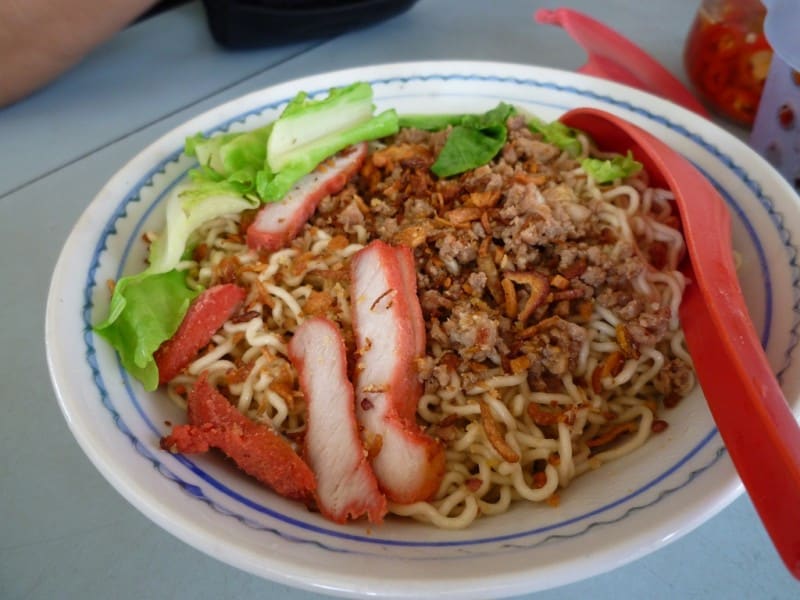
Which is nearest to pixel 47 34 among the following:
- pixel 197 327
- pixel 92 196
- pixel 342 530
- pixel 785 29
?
pixel 92 196

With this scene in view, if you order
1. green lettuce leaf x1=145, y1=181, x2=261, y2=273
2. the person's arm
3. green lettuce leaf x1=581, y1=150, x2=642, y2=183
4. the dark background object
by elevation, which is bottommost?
green lettuce leaf x1=581, y1=150, x2=642, y2=183

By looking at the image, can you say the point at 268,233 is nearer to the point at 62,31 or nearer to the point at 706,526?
the point at 706,526

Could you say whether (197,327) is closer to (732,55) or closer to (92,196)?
(92,196)

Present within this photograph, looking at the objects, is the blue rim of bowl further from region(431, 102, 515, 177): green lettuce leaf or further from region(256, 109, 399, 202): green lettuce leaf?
region(431, 102, 515, 177): green lettuce leaf

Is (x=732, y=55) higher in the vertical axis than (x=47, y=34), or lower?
lower

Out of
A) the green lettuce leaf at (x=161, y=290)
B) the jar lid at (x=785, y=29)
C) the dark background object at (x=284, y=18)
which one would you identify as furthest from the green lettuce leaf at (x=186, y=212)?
the jar lid at (x=785, y=29)

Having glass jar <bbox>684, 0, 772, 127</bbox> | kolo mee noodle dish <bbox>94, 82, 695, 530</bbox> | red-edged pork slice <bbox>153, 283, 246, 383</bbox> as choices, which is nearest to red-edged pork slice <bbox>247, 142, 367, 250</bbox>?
kolo mee noodle dish <bbox>94, 82, 695, 530</bbox>
